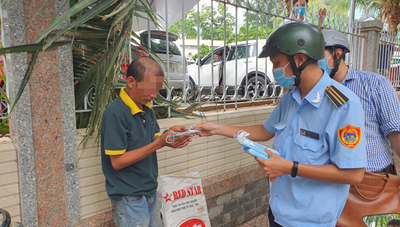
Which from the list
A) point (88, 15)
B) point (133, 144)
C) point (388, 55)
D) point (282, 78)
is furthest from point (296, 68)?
point (388, 55)

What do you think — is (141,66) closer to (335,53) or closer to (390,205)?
(335,53)

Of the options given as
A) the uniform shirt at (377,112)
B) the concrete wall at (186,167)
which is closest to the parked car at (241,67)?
the concrete wall at (186,167)

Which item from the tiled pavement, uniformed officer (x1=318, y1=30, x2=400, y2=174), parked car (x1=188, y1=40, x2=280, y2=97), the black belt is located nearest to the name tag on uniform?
uniformed officer (x1=318, y1=30, x2=400, y2=174)

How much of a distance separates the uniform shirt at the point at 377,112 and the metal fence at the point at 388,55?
5.03m

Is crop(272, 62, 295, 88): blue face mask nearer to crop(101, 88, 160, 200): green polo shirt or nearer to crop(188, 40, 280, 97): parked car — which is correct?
crop(101, 88, 160, 200): green polo shirt

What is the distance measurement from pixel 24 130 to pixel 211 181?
1991mm

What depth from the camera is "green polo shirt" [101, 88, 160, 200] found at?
1767 millimetres

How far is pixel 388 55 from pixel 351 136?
641cm

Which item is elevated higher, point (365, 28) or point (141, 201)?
point (365, 28)

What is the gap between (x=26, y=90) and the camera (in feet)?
6.33

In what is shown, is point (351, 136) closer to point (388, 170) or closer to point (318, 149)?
point (318, 149)

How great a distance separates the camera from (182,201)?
2586 mm

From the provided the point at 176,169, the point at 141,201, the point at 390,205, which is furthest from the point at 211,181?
the point at 390,205

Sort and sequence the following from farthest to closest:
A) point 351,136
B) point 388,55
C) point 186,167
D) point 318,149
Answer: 1. point 388,55
2. point 186,167
3. point 318,149
4. point 351,136
